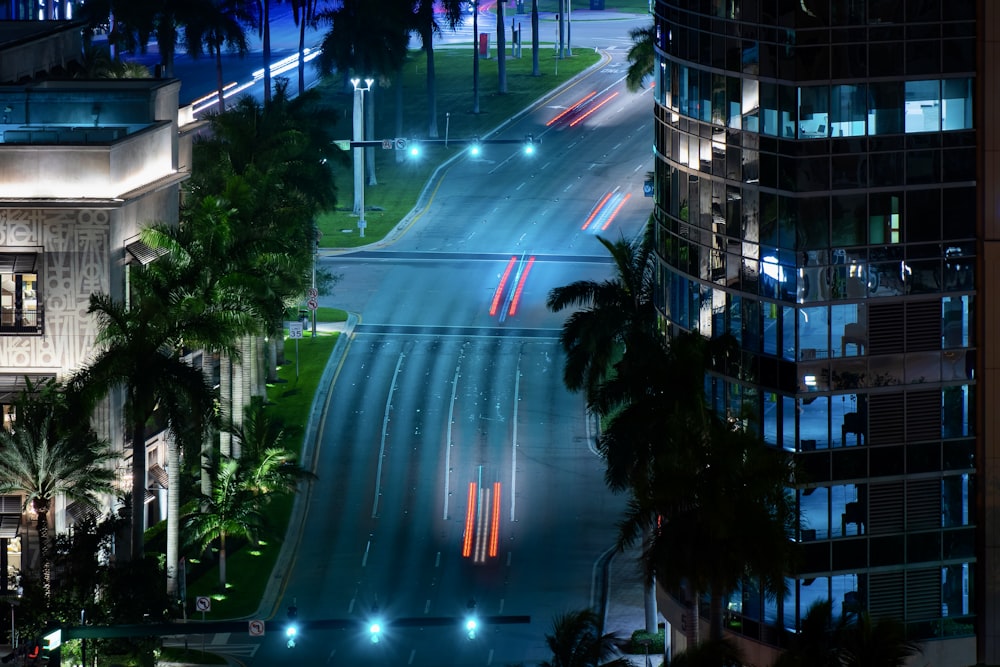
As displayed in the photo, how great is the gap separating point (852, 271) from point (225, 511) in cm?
3310

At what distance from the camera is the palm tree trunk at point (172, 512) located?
287 ft

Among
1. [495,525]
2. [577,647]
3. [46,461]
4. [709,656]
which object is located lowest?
[495,525]

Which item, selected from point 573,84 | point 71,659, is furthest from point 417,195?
point 71,659

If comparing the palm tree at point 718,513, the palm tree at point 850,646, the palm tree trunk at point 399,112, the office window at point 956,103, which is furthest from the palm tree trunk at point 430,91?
the palm tree at point 850,646

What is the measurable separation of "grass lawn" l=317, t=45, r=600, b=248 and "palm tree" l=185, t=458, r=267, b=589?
53.4 meters

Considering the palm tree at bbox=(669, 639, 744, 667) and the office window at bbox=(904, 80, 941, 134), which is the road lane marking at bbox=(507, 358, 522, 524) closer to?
the palm tree at bbox=(669, 639, 744, 667)

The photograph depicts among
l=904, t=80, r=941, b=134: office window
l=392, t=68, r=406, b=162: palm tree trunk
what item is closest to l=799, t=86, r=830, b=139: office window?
l=904, t=80, r=941, b=134: office window

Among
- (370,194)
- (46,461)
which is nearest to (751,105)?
(46,461)

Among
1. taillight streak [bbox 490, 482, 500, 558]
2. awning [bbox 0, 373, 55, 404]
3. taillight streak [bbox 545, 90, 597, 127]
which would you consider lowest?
taillight streak [bbox 490, 482, 500, 558]

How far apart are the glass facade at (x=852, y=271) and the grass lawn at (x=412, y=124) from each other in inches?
2967

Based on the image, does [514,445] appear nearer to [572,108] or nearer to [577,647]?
[577,647]

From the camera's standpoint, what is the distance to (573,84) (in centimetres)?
19362

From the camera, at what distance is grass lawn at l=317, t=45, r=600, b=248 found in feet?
507

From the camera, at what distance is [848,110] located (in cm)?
7138
